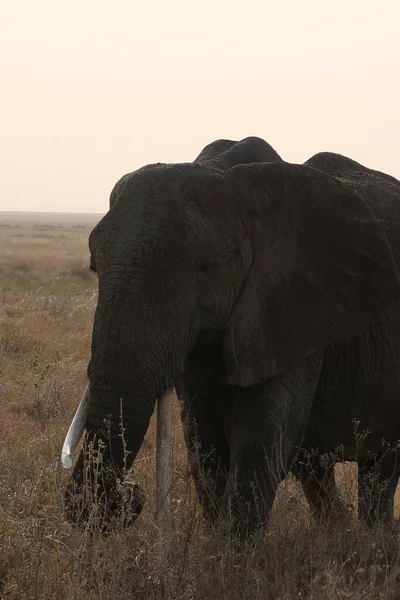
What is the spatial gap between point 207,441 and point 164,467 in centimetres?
96

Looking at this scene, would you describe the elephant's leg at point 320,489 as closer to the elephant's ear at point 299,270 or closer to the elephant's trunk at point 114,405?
the elephant's ear at point 299,270

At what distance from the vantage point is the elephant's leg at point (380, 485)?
224 inches

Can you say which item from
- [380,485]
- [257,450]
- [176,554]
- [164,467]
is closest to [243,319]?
[257,450]

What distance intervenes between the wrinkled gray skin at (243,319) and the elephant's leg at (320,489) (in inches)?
3.2

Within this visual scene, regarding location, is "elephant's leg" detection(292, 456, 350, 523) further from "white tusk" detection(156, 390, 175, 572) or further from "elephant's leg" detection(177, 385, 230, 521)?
"white tusk" detection(156, 390, 175, 572)

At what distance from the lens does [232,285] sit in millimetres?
4543

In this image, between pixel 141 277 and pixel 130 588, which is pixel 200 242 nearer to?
pixel 141 277

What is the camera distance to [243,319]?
181 inches

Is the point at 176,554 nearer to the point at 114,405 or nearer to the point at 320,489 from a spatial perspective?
the point at 114,405

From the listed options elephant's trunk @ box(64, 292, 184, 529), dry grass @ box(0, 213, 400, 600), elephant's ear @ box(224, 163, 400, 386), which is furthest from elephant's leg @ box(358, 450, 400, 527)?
elephant's trunk @ box(64, 292, 184, 529)

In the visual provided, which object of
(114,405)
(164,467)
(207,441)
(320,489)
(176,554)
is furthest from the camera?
(320,489)

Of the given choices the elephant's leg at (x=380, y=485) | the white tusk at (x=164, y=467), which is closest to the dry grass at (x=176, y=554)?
the white tusk at (x=164, y=467)

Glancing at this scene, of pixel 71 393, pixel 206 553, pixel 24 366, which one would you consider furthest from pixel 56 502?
pixel 24 366

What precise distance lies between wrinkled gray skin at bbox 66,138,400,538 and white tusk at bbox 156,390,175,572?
0.11m
